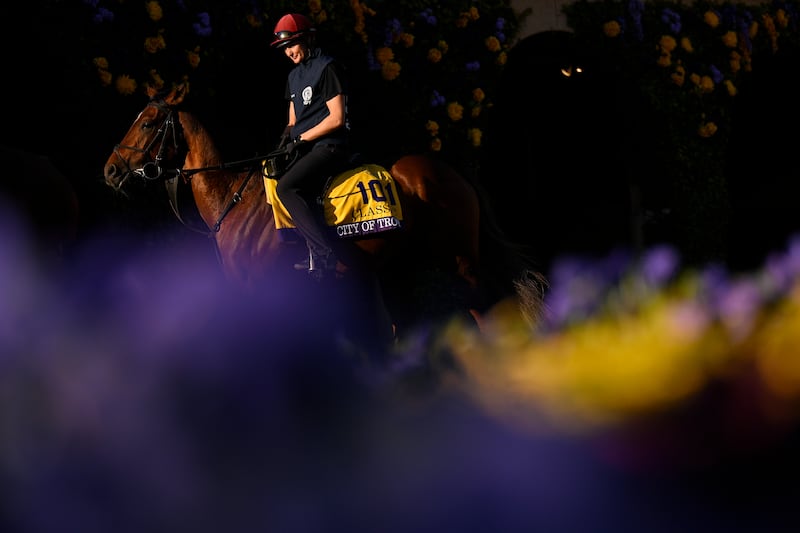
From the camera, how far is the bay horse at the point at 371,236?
5969mm

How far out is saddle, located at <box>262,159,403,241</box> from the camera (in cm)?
573

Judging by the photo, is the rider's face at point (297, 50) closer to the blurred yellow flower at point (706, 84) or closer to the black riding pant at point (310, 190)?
the black riding pant at point (310, 190)

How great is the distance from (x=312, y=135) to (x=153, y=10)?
2231 mm

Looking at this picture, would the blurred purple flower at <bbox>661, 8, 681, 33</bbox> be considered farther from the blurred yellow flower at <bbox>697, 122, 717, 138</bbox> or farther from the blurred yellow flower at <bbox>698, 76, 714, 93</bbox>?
the blurred yellow flower at <bbox>697, 122, 717, 138</bbox>

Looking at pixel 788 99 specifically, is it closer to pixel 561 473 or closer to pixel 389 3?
pixel 389 3

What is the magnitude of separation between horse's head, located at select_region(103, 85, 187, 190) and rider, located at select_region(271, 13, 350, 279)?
0.86m

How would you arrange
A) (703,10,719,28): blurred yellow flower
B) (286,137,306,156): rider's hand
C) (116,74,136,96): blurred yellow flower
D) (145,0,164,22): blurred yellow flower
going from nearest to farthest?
(286,137,306,156): rider's hand < (116,74,136,96): blurred yellow flower < (145,0,164,22): blurred yellow flower < (703,10,719,28): blurred yellow flower

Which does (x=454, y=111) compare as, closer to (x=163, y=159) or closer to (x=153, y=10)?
(x=153, y=10)

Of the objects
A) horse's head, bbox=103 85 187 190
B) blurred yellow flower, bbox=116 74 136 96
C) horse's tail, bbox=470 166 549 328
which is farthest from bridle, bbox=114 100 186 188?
horse's tail, bbox=470 166 549 328

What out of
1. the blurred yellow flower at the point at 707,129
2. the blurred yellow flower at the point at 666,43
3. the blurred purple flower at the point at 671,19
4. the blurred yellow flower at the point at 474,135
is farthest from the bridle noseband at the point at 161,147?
the blurred yellow flower at the point at 707,129

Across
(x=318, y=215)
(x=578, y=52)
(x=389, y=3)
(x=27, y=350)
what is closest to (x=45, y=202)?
(x=318, y=215)

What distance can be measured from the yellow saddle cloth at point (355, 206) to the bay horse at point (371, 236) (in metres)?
0.09

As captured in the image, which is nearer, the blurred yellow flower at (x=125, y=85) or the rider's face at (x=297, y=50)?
the rider's face at (x=297, y=50)

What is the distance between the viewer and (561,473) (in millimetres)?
1452
